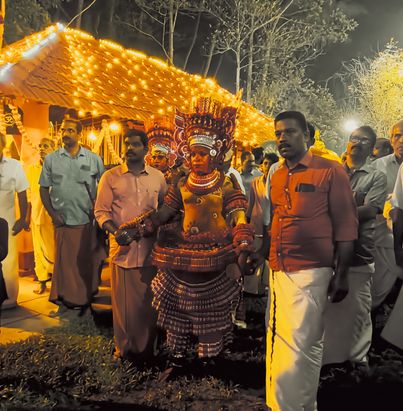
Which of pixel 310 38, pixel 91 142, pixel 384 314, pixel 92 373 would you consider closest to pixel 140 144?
pixel 92 373

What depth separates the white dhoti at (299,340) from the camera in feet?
9.91

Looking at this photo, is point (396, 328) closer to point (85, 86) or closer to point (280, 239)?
point (280, 239)

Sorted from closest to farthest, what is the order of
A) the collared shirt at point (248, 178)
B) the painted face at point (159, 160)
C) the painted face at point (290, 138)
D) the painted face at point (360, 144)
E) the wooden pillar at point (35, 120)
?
the painted face at point (290, 138) < the painted face at point (360, 144) < the painted face at point (159, 160) < the collared shirt at point (248, 178) < the wooden pillar at point (35, 120)

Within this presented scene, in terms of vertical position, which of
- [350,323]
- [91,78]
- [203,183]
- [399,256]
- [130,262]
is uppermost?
[91,78]

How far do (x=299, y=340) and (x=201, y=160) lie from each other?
1614 millimetres

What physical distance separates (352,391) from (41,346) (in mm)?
2748

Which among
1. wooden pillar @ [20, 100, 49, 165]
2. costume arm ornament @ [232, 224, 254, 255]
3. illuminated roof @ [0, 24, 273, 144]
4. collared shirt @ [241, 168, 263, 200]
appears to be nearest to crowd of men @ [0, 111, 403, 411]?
costume arm ornament @ [232, 224, 254, 255]

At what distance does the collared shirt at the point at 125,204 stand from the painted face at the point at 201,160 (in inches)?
22.7

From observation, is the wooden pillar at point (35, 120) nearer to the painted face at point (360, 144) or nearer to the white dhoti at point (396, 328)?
the painted face at point (360, 144)

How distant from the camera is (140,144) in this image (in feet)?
14.2

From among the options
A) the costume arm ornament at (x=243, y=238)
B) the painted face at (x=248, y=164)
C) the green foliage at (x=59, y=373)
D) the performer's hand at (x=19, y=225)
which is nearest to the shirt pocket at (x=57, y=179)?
the performer's hand at (x=19, y=225)

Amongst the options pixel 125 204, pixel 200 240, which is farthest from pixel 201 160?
pixel 125 204

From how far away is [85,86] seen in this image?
875cm

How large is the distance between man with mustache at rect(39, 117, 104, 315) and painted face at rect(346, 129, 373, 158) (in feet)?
9.66
